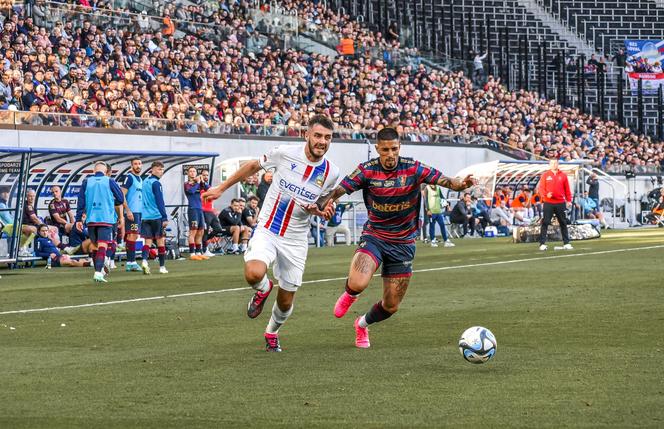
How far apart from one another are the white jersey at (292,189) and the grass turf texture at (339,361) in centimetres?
110

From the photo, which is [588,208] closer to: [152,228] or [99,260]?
[152,228]

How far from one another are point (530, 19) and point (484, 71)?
11.4m

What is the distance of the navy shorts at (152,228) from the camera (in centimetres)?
2369

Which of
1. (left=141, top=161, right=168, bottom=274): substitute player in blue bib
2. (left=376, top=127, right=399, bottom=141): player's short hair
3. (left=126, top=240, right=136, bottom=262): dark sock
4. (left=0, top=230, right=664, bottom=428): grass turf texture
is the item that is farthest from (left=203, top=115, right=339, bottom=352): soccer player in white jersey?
(left=126, top=240, right=136, bottom=262): dark sock

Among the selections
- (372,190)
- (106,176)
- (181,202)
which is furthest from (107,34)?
(372,190)

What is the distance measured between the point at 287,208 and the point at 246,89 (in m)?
28.9

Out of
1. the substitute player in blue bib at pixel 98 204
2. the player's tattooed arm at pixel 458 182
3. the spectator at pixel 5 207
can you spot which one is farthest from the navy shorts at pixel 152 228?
the player's tattooed arm at pixel 458 182

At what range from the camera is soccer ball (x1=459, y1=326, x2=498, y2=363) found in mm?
9573

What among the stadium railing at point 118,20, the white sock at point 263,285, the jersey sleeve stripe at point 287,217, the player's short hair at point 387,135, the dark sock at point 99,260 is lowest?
the dark sock at point 99,260

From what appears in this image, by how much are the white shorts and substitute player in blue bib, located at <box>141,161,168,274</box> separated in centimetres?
1225

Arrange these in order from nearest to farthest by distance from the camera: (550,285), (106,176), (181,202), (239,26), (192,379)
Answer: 1. (192,379)
2. (550,285)
3. (106,176)
4. (181,202)
5. (239,26)

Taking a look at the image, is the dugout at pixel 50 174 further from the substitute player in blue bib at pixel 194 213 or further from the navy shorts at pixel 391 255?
the navy shorts at pixel 391 255

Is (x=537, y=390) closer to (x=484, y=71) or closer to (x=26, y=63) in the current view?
(x=26, y=63)

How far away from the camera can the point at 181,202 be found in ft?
104
